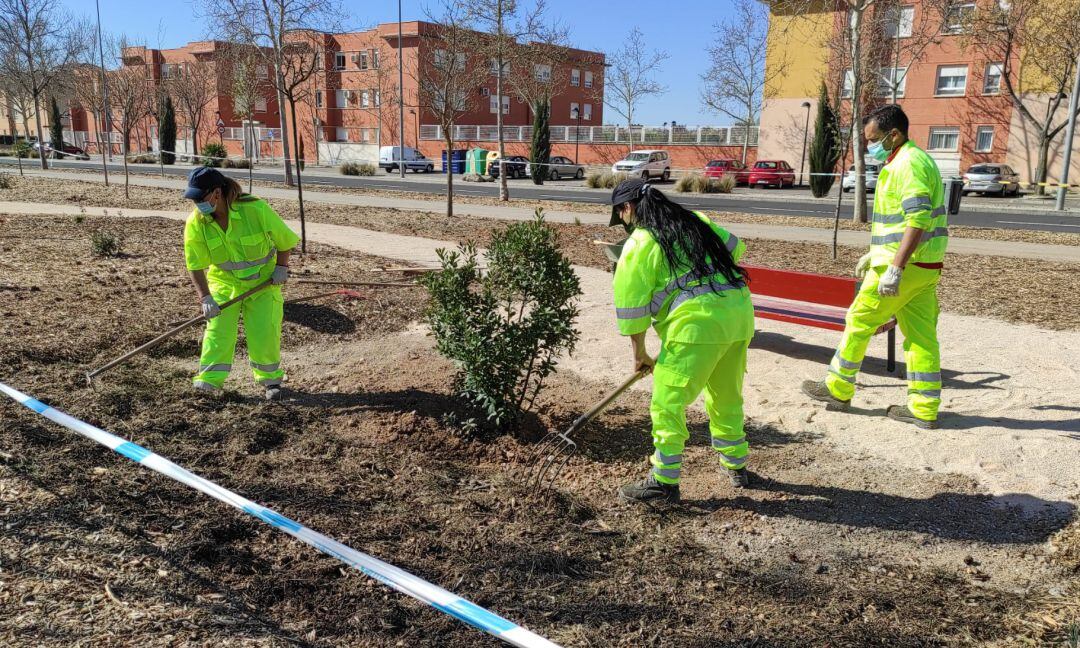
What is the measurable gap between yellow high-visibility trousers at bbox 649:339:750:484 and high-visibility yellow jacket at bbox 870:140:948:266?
63.8 inches

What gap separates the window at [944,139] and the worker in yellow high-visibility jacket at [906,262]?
125 ft

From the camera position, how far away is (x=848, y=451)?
4.64 meters

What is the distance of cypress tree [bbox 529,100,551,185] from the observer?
1404 inches

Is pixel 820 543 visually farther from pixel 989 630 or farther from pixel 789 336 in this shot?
pixel 789 336

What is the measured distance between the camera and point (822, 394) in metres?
5.44

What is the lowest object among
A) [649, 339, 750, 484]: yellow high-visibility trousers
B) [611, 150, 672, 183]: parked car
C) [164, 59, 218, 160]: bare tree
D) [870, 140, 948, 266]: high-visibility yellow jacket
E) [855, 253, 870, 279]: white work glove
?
[649, 339, 750, 484]: yellow high-visibility trousers

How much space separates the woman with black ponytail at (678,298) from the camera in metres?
3.54

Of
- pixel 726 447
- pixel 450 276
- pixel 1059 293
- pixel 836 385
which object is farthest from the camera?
pixel 1059 293

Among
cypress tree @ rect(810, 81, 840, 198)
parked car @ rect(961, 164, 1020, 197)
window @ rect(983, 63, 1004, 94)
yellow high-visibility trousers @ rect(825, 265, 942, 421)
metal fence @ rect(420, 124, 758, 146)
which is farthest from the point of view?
metal fence @ rect(420, 124, 758, 146)

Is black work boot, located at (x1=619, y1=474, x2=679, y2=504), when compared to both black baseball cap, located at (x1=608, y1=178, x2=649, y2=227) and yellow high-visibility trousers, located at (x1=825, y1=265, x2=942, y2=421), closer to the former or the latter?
black baseball cap, located at (x1=608, y1=178, x2=649, y2=227)

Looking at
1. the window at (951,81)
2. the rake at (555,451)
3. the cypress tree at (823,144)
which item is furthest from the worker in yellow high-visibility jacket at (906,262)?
the window at (951,81)

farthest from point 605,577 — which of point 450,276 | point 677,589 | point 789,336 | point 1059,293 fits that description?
point 1059,293

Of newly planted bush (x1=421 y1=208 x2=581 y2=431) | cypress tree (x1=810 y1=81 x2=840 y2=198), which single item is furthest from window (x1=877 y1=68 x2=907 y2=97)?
newly planted bush (x1=421 y1=208 x2=581 y2=431)

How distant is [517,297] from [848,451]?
2138mm
